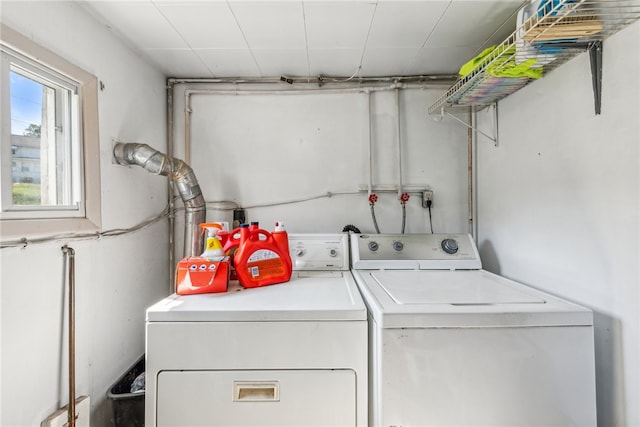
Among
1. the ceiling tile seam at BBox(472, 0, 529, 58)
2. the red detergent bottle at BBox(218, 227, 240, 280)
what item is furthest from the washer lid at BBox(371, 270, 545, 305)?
the ceiling tile seam at BBox(472, 0, 529, 58)

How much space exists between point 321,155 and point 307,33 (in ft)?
2.60

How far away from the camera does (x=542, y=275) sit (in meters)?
1.38

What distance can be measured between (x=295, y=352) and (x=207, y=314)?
0.37m

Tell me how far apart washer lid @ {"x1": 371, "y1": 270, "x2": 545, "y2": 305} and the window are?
1452mm

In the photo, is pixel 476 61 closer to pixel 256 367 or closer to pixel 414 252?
pixel 414 252

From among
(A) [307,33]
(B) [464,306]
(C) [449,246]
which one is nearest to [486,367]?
(B) [464,306]

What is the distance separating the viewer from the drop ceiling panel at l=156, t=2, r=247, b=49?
1.35 m

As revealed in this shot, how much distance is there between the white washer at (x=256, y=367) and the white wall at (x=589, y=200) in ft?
2.97

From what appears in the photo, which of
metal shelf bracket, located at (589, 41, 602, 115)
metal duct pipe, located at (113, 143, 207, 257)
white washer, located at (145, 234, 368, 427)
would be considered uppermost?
metal shelf bracket, located at (589, 41, 602, 115)

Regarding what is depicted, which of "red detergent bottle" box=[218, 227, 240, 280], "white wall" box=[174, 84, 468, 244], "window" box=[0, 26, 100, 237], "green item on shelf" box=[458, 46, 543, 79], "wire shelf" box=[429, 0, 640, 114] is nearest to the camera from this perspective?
"wire shelf" box=[429, 0, 640, 114]

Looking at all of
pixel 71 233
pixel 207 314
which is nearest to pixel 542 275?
pixel 207 314

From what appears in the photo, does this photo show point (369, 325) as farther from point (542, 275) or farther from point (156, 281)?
point (156, 281)

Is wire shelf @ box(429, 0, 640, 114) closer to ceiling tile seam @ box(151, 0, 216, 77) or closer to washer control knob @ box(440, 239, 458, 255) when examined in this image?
washer control knob @ box(440, 239, 458, 255)

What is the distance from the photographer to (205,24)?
4.85ft
